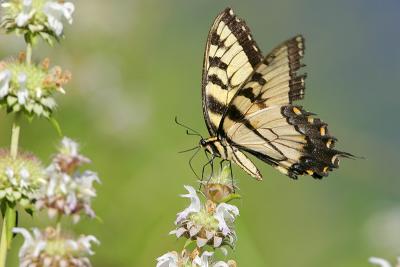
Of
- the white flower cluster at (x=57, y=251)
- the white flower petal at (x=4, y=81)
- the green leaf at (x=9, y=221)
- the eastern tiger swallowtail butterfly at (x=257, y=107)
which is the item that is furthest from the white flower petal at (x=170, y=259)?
the eastern tiger swallowtail butterfly at (x=257, y=107)

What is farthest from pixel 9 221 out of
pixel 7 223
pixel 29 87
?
pixel 29 87

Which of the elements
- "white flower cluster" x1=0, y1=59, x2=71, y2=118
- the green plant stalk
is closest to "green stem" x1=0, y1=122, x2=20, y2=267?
the green plant stalk

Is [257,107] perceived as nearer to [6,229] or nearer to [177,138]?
[6,229]

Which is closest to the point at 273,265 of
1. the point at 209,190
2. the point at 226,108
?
the point at 226,108

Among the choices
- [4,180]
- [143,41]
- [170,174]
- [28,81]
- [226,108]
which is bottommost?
[4,180]

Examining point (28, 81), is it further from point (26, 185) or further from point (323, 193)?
point (323, 193)

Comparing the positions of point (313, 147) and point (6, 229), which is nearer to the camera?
point (6, 229)

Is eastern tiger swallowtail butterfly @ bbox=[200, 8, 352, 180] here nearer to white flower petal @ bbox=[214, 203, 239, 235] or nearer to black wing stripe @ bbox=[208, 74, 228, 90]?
black wing stripe @ bbox=[208, 74, 228, 90]
